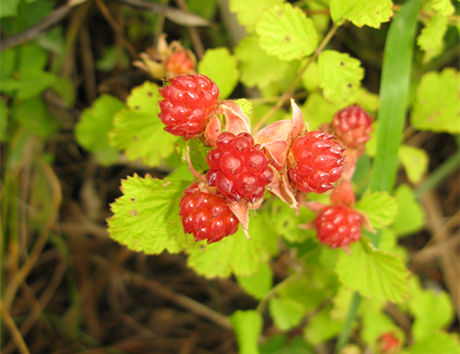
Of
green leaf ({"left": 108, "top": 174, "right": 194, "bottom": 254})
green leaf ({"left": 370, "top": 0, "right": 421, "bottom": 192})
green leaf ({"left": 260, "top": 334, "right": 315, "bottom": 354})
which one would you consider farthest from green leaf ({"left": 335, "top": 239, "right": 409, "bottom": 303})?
green leaf ({"left": 260, "top": 334, "right": 315, "bottom": 354})

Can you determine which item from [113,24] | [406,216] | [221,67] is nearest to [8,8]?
[113,24]

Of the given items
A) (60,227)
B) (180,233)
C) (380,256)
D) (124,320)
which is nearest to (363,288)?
(380,256)

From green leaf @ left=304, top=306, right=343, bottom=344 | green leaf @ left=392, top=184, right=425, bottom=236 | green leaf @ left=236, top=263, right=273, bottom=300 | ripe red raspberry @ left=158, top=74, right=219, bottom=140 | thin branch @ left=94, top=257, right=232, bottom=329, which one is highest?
ripe red raspberry @ left=158, top=74, right=219, bottom=140

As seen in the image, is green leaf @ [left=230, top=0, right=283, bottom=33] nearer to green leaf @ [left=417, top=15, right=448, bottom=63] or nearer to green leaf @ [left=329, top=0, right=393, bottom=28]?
green leaf @ [left=329, top=0, right=393, bottom=28]

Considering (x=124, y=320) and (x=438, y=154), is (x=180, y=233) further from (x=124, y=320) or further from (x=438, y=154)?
(x=438, y=154)

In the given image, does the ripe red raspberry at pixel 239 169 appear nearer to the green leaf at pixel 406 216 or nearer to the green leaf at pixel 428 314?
the green leaf at pixel 406 216

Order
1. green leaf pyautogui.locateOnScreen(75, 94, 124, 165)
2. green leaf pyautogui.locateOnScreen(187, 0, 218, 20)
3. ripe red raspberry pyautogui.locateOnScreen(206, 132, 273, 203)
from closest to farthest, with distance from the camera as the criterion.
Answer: ripe red raspberry pyautogui.locateOnScreen(206, 132, 273, 203) → green leaf pyautogui.locateOnScreen(75, 94, 124, 165) → green leaf pyautogui.locateOnScreen(187, 0, 218, 20)

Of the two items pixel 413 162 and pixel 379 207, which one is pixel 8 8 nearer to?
pixel 379 207
